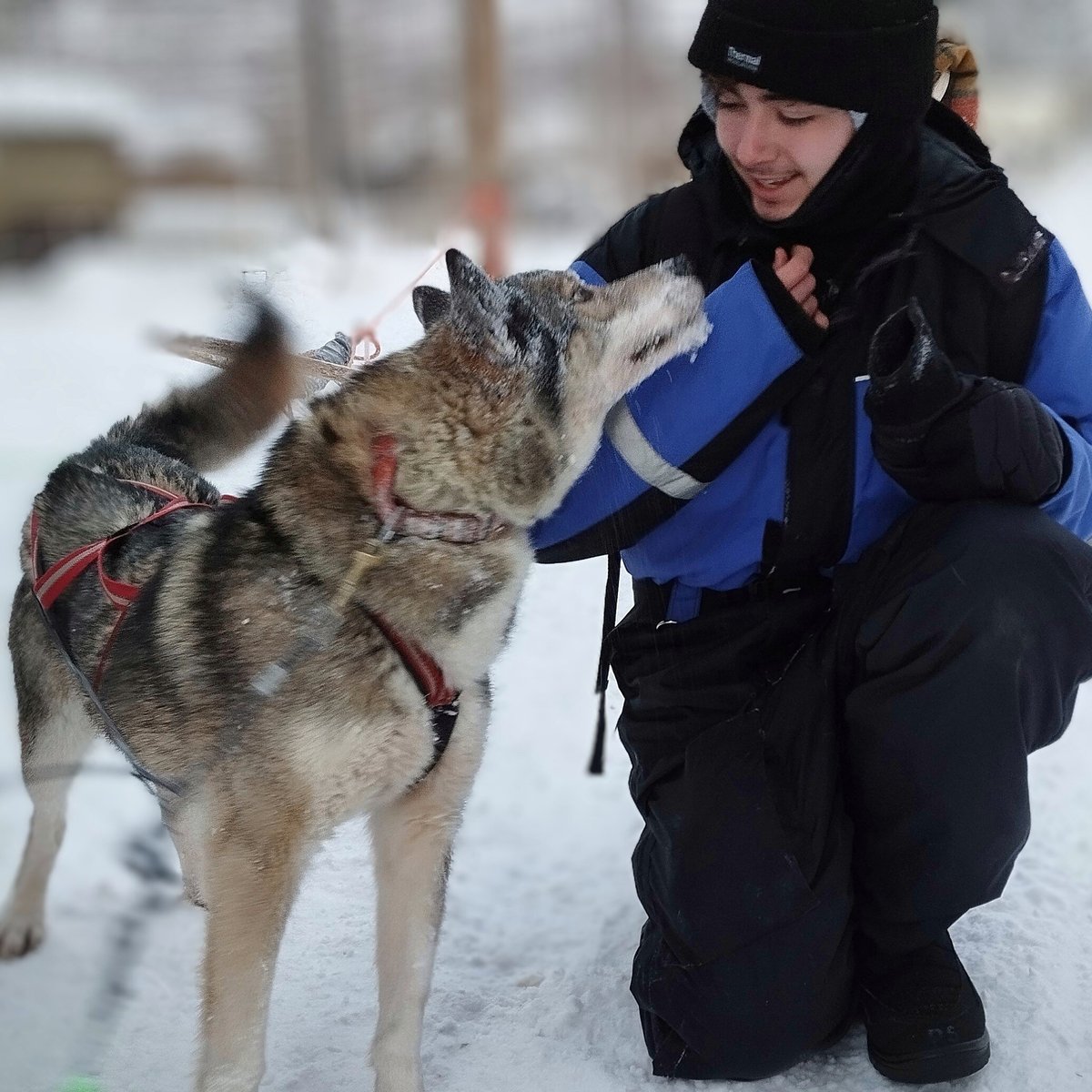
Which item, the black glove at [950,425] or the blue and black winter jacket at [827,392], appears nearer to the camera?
the black glove at [950,425]

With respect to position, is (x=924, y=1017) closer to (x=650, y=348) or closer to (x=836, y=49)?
(x=650, y=348)

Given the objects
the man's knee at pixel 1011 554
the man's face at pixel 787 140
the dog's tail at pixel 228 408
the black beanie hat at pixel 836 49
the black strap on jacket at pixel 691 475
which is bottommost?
the man's knee at pixel 1011 554

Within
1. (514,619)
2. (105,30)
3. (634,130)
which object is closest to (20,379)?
(514,619)

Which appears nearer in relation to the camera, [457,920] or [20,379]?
[457,920]

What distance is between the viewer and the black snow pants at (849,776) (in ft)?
4.62

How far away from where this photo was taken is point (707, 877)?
4.91ft

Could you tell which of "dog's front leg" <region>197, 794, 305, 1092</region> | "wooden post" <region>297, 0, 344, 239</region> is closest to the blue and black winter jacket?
"dog's front leg" <region>197, 794, 305, 1092</region>

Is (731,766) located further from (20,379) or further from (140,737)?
(20,379)

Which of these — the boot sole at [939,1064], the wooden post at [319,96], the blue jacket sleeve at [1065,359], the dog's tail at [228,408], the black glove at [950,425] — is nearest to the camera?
the black glove at [950,425]

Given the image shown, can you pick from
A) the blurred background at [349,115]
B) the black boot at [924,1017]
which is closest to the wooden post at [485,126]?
the blurred background at [349,115]

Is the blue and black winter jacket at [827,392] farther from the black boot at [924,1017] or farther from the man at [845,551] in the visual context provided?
the black boot at [924,1017]

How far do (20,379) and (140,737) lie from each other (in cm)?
461

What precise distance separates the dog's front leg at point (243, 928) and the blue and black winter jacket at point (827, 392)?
547 millimetres

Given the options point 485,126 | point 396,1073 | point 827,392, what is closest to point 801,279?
point 827,392
